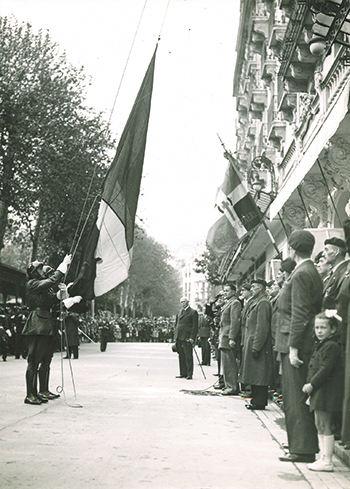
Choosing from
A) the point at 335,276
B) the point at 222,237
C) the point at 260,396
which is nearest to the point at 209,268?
the point at 222,237

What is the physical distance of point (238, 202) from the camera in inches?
639

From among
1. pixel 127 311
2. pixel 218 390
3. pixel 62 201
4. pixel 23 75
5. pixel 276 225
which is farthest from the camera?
pixel 127 311

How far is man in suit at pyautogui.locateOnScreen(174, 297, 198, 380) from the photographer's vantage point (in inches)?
672

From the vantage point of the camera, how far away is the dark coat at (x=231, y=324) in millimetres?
13110

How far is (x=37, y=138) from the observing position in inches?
1280

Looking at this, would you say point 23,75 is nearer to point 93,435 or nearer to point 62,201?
point 62,201

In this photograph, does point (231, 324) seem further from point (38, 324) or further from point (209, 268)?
point (209, 268)

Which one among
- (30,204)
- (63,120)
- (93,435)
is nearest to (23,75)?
(63,120)

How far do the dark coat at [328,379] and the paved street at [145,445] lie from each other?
56 cm

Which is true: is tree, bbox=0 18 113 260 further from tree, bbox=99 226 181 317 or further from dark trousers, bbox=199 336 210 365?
tree, bbox=99 226 181 317

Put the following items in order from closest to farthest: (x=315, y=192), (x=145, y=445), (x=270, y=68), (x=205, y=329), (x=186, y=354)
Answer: (x=145, y=445), (x=315, y=192), (x=186, y=354), (x=205, y=329), (x=270, y=68)

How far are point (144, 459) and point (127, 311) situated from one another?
85.8 m

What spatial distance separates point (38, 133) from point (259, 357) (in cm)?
2359

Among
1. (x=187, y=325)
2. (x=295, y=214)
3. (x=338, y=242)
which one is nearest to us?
(x=338, y=242)
